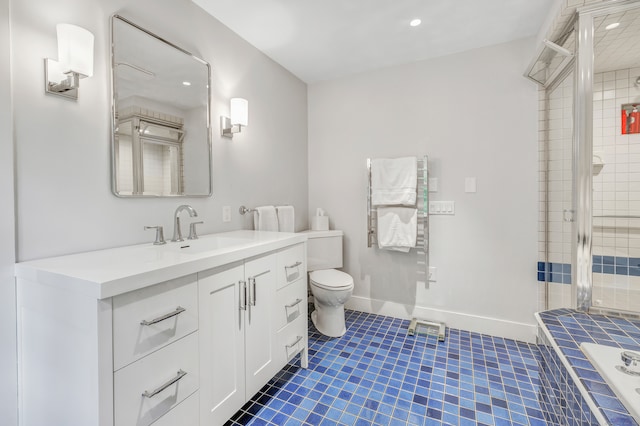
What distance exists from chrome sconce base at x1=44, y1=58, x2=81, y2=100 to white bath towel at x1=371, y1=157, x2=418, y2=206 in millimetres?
2044

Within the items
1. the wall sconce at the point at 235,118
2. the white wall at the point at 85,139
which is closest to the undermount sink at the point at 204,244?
the white wall at the point at 85,139

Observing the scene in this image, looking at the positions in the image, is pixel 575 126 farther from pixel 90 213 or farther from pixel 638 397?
pixel 90 213

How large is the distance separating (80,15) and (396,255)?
2.58 m

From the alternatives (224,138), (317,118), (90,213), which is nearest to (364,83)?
(317,118)

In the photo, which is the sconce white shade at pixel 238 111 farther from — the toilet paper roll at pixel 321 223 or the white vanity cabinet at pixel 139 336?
the toilet paper roll at pixel 321 223

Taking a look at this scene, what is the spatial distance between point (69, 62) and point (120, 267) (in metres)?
0.84

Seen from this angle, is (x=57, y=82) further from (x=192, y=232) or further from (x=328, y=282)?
(x=328, y=282)

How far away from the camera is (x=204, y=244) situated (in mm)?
1636

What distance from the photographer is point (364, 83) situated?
9.09ft

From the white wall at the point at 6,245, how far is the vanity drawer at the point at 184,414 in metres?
0.59

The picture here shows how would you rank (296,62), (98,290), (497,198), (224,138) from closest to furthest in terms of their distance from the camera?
(98,290) < (224,138) < (497,198) < (296,62)

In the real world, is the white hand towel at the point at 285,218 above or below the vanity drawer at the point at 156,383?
above

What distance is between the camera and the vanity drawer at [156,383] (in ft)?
2.92

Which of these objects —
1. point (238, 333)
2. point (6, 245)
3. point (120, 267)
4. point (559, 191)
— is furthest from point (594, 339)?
point (6, 245)
